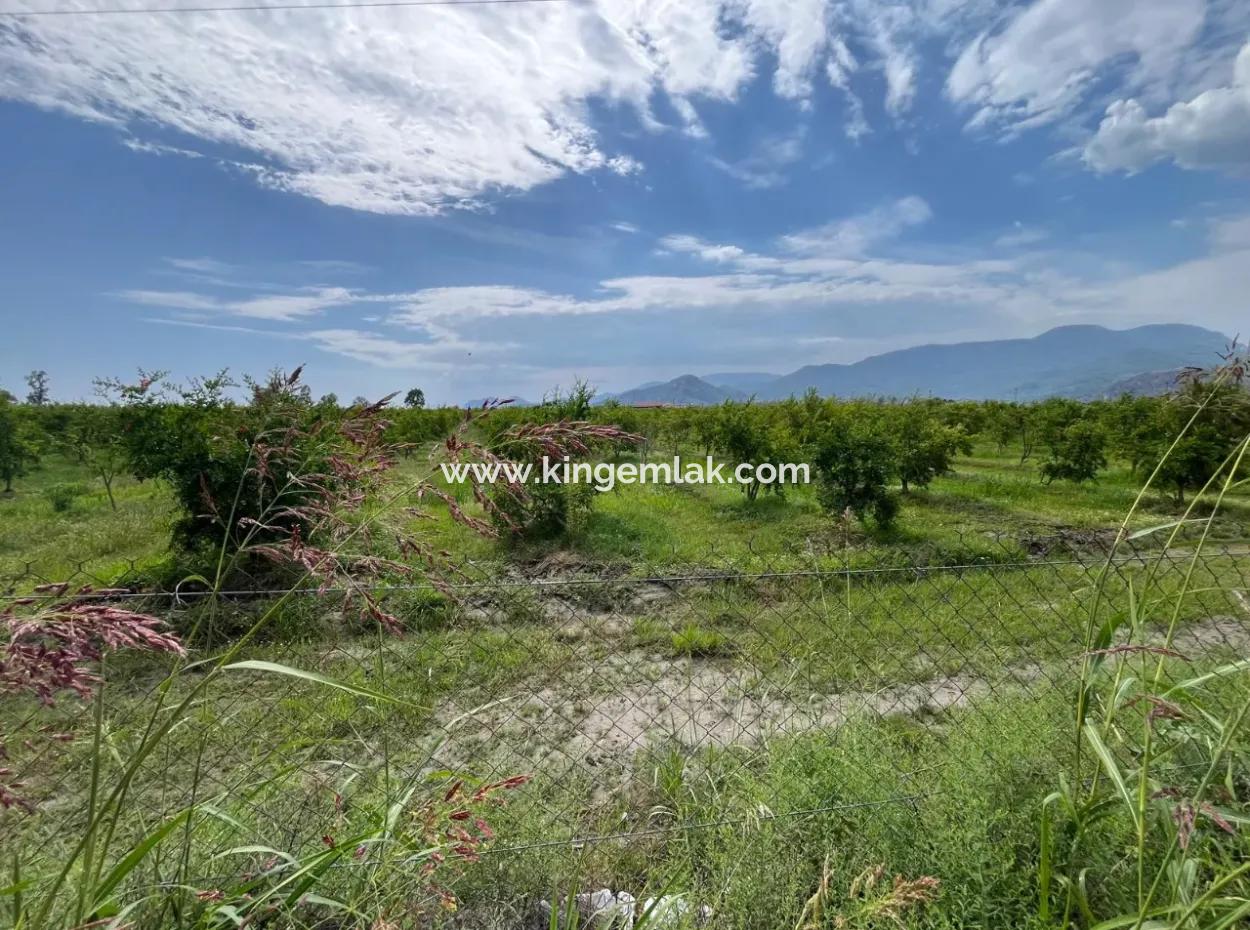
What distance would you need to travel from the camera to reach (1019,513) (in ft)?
28.5

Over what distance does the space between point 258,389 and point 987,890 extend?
6.29ft

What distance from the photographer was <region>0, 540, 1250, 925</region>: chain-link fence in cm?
166

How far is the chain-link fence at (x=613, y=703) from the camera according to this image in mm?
1661

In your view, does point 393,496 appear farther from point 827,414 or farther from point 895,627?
point 827,414

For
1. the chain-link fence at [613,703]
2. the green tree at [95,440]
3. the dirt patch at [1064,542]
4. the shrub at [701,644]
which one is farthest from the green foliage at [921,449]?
the green tree at [95,440]

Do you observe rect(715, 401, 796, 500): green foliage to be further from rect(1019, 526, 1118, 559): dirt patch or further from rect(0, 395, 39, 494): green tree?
rect(0, 395, 39, 494): green tree

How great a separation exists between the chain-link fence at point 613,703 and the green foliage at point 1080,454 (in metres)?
4.99

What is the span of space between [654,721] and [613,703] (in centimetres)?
54

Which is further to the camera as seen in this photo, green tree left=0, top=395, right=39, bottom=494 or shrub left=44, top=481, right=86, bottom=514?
green tree left=0, top=395, right=39, bottom=494

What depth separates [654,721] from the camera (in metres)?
3.05

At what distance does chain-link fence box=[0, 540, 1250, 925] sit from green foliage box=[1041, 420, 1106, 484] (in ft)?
16.4

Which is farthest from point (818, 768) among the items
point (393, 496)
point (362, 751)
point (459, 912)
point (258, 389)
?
point (362, 751)

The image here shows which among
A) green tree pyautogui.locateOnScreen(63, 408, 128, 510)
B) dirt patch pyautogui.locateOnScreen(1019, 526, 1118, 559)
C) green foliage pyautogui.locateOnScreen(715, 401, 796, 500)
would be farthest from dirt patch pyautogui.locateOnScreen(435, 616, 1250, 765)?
green tree pyautogui.locateOnScreen(63, 408, 128, 510)

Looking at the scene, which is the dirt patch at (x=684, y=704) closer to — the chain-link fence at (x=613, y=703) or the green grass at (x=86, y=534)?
the chain-link fence at (x=613, y=703)
